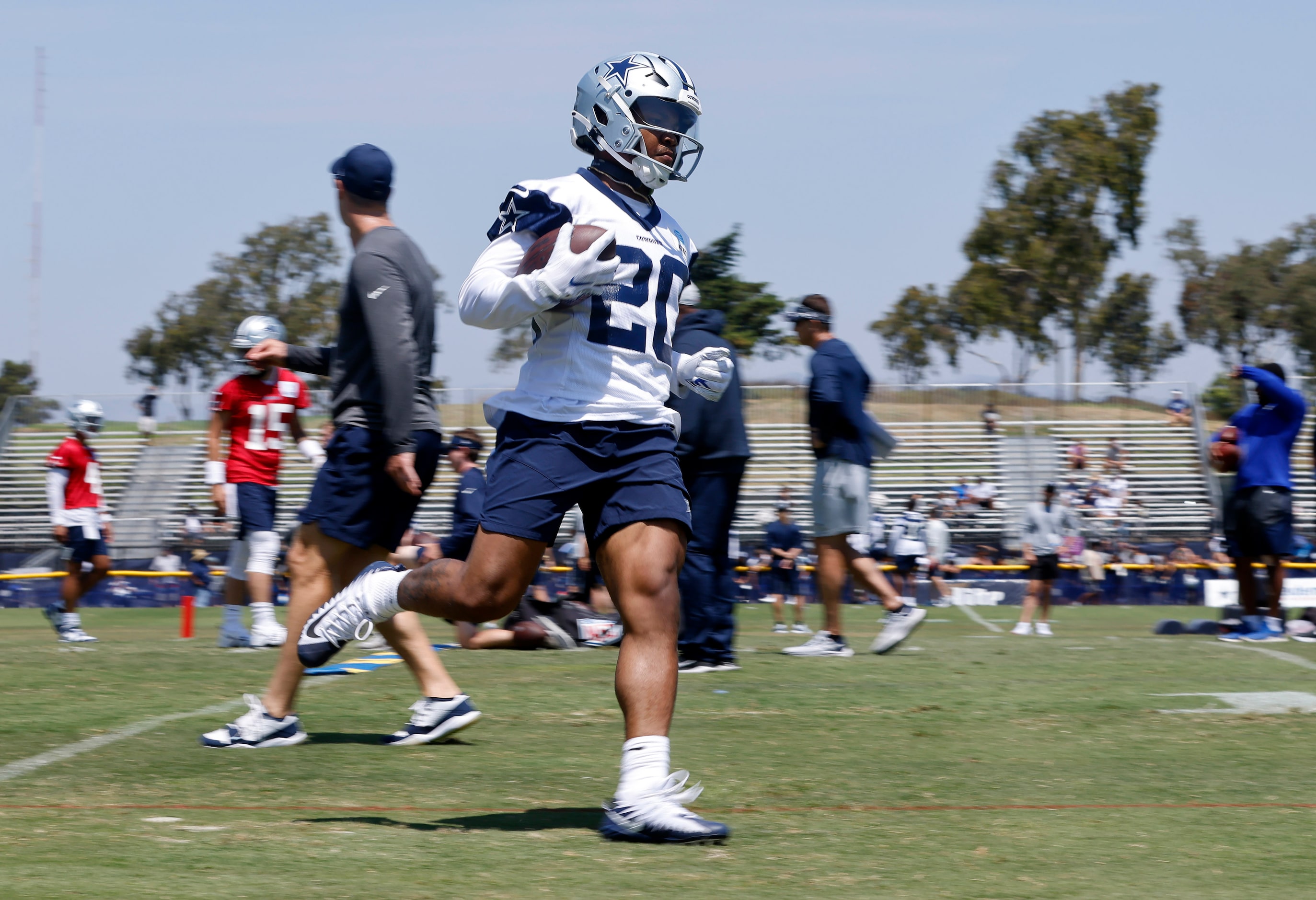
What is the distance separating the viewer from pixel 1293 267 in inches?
2445

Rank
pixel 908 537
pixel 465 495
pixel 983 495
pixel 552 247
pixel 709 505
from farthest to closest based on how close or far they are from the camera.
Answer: pixel 983 495
pixel 908 537
pixel 465 495
pixel 709 505
pixel 552 247

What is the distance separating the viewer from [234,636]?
8.96m

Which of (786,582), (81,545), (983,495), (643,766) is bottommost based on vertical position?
(786,582)

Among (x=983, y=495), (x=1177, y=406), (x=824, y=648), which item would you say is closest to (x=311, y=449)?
(x=824, y=648)

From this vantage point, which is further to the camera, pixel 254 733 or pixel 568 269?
pixel 254 733

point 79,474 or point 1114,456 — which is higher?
point 1114,456

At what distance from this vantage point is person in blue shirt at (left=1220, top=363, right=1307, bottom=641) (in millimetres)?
10414

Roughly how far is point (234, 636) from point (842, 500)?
394 cm

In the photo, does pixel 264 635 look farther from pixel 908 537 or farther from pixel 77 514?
pixel 908 537

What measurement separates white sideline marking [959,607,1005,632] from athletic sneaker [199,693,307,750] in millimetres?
9388

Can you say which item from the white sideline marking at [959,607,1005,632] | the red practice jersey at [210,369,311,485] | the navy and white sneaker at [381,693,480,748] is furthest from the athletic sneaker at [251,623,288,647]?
the white sideline marking at [959,607,1005,632]

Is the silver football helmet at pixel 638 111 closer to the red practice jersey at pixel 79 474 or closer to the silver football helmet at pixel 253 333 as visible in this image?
the silver football helmet at pixel 253 333

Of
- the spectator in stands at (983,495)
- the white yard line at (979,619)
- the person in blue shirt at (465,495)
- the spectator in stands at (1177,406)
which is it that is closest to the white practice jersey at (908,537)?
the white yard line at (979,619)

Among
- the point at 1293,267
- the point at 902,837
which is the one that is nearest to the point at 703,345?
the point at 902,837
